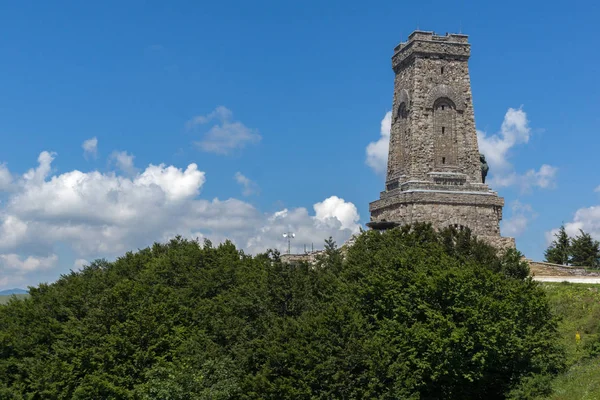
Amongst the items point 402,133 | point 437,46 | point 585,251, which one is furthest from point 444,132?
point 585,251

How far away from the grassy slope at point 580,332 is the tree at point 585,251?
58.7ft

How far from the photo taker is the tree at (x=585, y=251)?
6350cm

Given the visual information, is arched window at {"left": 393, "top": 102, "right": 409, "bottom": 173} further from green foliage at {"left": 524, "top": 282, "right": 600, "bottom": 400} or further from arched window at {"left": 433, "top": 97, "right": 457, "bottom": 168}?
green foliage at {"left": 524, "top": 282, "right": 600, "bottom": 400}

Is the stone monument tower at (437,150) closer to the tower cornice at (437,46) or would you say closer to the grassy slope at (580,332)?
the tower cornice at (437,46)

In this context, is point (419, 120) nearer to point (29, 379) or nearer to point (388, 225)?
point (388, 225)

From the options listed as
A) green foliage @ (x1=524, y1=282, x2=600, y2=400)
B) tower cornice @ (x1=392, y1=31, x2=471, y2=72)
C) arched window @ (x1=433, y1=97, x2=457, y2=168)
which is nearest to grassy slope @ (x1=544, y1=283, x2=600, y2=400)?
green foliage @ (x1=524, y1=282, x2=600, y2=400)

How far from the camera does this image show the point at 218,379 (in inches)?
1302

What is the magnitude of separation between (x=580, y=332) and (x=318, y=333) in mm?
14770

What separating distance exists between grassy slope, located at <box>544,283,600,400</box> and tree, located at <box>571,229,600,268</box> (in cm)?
1790

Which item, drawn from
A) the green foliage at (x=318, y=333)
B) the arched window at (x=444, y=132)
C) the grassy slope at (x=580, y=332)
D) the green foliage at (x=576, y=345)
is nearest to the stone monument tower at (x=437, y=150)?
the arched window at (x=444, y=132)

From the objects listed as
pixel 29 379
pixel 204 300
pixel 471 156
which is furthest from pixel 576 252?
pixel 29 379

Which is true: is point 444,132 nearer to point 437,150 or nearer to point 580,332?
point 437,150

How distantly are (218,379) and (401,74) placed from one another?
31381 millimetres

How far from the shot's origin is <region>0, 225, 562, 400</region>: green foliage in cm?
3161
